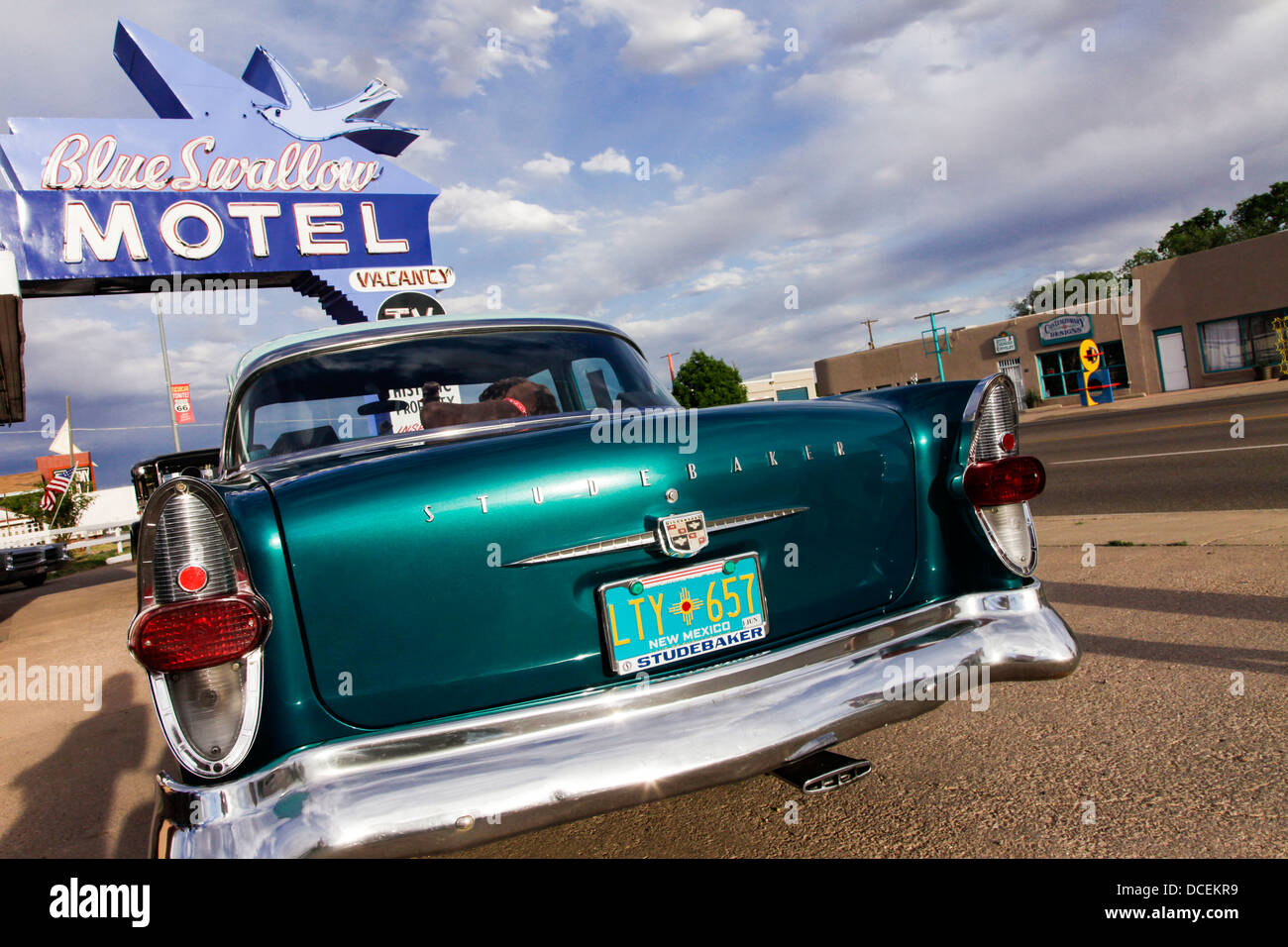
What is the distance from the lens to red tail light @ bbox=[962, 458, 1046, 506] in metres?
2.44

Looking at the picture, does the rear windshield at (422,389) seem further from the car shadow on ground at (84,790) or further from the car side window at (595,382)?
the car shadow on ground at (84,790)

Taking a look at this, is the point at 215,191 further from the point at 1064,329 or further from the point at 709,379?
the point at 1064,329

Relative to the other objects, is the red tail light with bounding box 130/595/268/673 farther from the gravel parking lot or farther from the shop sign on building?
the shop sign on building

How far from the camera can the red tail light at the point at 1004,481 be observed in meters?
2.44

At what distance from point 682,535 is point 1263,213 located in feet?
217

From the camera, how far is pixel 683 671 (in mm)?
2074

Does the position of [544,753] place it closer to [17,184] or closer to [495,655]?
[495,655]

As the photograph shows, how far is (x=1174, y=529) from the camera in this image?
21.5ft

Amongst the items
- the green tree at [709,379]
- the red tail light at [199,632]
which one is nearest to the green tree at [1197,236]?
the green tree at [709,379]

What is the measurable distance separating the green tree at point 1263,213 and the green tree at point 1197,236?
86 cm

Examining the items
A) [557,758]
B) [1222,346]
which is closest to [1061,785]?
[557,758]

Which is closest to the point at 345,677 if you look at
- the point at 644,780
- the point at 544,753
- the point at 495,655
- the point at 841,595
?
the point at 495,655

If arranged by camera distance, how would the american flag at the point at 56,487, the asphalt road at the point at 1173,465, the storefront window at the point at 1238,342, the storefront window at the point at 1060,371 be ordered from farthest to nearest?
the storefront window at the point at 1060,371
the storefront window at the point at 1238,342
the american flag at the point at 56,487
the asphalt road at the point at 1173,465
